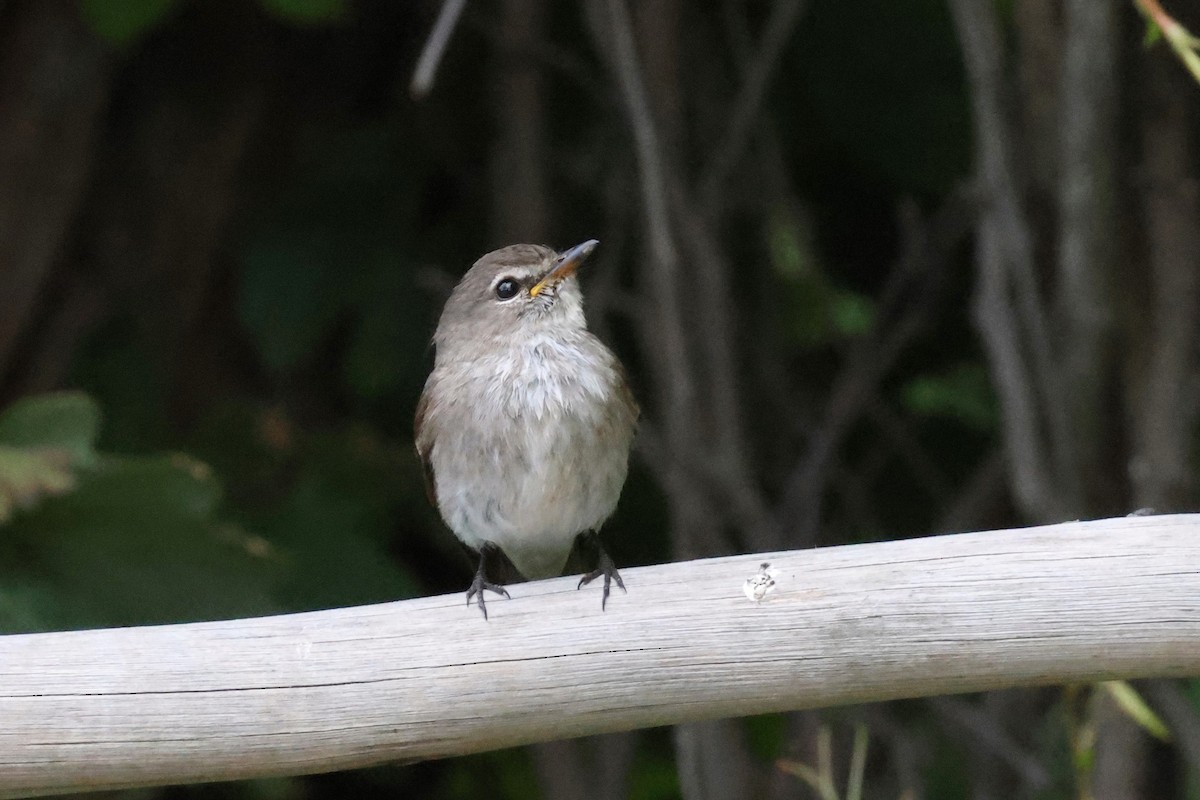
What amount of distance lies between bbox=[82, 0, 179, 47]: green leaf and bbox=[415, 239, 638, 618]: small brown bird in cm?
147

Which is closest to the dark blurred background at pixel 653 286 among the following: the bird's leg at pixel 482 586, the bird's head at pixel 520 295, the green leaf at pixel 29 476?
the green leaf at pixel 29 476

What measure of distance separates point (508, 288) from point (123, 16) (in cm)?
167

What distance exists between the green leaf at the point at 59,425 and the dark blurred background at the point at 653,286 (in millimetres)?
17

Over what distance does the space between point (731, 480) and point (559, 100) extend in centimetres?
171

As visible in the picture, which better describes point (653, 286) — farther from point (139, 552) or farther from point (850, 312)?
point (139, 552)

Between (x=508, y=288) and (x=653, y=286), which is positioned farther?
(x=653, y=286)

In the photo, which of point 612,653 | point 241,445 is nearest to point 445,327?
point 241,445

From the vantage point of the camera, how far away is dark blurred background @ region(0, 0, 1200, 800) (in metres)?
4.53

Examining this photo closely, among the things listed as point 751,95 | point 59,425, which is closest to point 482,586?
point 59,425

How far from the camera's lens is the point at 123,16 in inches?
185

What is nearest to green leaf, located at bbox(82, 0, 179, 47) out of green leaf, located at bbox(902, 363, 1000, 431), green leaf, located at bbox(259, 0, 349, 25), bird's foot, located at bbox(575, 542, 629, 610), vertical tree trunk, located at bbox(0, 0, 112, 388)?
green leaf, located at bbox(259, 0, 349, 25)

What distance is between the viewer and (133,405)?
5.39 meters

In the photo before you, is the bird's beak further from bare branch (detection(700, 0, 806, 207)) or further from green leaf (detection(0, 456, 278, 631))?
bare branch (detection(700, 0, 806, 207))

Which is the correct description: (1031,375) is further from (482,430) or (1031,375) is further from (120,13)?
(120,13)
